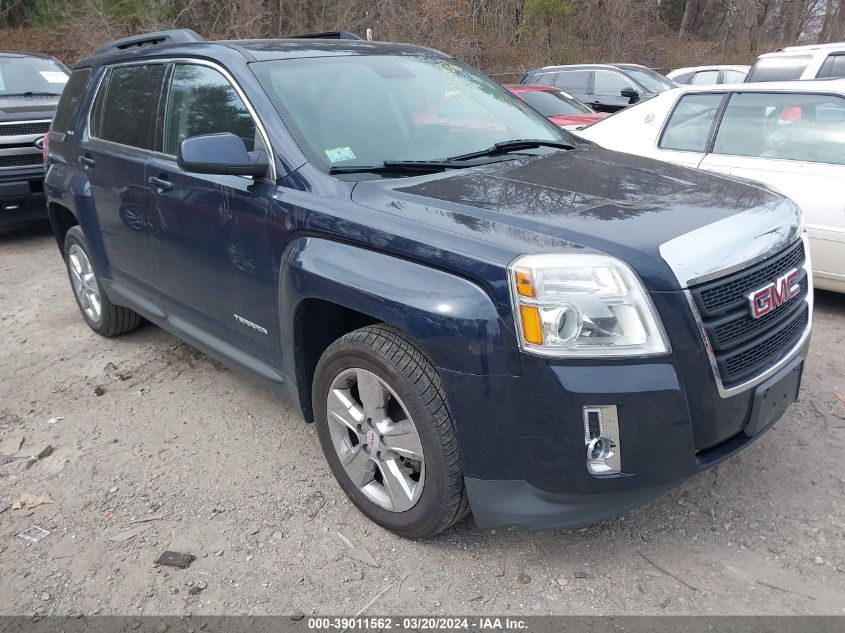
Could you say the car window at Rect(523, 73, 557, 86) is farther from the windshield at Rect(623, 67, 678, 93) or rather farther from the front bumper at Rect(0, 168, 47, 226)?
the front bumper at Rect(0, 168, 47, 226)

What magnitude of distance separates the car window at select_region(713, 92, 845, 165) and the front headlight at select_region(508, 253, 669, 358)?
360cm

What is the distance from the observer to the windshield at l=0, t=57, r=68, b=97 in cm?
849

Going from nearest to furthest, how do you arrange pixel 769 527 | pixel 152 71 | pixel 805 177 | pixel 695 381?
pixel 695 381
pixel 769 527
pixel 152 71
pixel 805 177

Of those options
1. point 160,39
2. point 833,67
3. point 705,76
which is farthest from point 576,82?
point 160,39

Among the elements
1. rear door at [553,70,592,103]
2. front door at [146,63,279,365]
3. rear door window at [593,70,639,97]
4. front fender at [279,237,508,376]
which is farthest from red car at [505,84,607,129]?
front fender at [279,237,508,376]

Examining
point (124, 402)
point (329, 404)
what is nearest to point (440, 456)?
point (329, 404)

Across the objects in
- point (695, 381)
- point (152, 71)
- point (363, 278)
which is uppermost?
point (152, 71)

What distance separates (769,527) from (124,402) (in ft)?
11.1

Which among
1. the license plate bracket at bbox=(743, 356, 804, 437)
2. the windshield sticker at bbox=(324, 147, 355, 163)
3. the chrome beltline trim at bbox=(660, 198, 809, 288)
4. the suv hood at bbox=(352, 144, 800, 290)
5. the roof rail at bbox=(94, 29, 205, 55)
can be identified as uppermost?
the roof rail at bbox=(94, 29, 205, 55)

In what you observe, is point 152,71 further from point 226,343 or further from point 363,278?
point 363,278

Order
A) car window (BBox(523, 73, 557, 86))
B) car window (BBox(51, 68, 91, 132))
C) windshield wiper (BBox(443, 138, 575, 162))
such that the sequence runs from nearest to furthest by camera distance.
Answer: windshield wiper (BBox(443, 138, 575, 162)), car window (BBox(51, 68, 91, 132)), car window (BBox(523, 73, 557, 86))

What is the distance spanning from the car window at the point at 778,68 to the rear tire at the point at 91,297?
696cm

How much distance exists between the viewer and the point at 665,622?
7.77 feet

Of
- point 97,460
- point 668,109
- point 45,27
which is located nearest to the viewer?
point 97,460
